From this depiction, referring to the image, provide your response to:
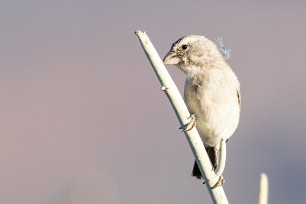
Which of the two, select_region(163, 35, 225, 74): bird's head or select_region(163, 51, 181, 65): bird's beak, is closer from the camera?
select_region(163, 51, 181, 65): bird's beak

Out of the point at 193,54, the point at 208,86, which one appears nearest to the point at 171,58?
the point at 193,54

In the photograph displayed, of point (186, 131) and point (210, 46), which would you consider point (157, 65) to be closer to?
point (186, 131)

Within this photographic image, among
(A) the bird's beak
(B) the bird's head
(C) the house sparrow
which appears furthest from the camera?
(C) the house sparrow

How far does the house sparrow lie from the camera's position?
327cm

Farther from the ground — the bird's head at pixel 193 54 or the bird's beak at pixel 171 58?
the bird's head at pixel 193 54

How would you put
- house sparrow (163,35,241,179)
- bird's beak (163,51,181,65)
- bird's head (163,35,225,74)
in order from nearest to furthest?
bird's beak (163,51,181,65), bird's head (163,35,225,74), house sparrow (163,35,241,179)

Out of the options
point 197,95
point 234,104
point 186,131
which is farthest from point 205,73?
point 186,131

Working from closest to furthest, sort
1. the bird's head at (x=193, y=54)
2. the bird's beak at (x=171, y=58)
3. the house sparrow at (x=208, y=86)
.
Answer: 1. the bird's beak at (x=171, y=58)
2. the bird's head at (x=193, y=54)
3. the house sparrow at (x=208, y=86)

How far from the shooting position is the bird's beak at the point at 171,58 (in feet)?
9.75

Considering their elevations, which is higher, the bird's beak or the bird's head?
the bird's head

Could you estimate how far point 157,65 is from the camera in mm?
1247

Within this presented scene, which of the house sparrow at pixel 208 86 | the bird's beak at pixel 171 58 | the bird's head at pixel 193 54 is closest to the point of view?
the bird's beak at pixel 171 58

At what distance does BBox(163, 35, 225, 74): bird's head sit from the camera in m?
3.16

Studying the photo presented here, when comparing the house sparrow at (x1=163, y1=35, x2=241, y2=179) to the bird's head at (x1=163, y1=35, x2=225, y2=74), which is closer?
the bird's head at (x1=163, y1=35, x2=225, y2=74)
